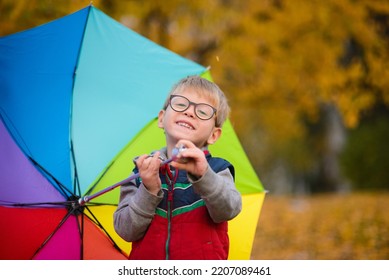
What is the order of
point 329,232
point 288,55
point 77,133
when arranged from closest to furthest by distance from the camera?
1. point 77,133
2. point 288,55
3. point 329,232

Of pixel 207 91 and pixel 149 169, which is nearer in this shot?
pixel 149 169

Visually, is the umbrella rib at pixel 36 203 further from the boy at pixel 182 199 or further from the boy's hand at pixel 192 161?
the boy's hand at pixel 192 161

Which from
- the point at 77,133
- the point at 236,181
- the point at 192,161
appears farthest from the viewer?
the point at 236,181

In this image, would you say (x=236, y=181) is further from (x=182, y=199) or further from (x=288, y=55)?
(x=288, y=55)

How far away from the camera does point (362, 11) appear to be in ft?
25.3

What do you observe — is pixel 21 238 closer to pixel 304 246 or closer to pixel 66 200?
pixel 66 200

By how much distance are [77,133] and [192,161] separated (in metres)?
1.00

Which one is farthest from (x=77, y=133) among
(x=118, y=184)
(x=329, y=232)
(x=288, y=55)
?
(x=329, y=232)

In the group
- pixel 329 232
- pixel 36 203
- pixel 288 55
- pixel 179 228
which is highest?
pixel 288 55

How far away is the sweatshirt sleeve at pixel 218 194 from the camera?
2.29m

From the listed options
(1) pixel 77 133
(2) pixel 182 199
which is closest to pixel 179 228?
(2) pixel 182 199

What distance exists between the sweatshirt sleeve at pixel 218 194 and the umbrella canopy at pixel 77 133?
0.74m

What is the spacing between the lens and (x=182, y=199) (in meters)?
2.48

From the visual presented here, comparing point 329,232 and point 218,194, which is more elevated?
point 329,232
